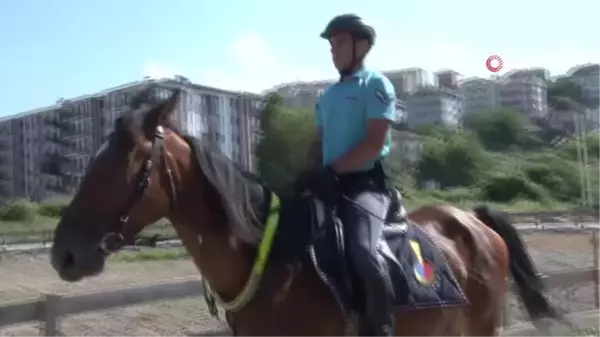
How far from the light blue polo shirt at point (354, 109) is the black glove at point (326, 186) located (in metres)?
0.10

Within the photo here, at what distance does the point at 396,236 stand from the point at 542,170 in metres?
67.9

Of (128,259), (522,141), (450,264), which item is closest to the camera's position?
(450,264)

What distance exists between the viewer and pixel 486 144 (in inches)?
4257

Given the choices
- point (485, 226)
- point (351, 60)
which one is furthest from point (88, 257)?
point (485, 226)

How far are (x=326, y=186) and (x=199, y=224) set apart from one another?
2.23 feet

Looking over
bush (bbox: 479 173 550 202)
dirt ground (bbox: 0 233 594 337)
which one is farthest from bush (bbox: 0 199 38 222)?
bush (bbox: 479 173 550 202)

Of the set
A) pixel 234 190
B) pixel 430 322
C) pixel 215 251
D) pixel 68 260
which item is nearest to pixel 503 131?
pixel 430 322

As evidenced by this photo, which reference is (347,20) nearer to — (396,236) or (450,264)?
(396,236)

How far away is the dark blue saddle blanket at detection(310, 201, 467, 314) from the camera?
4.11m

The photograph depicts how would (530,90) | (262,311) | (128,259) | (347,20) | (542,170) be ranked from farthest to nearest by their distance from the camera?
(530,90), (542,170), (128,259), (347,20), (262,311)

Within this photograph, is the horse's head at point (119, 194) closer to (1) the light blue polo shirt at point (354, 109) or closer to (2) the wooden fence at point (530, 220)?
(1) the light blue polo shirt at point (354, 109)

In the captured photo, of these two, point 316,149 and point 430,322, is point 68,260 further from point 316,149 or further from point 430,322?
point 430,322

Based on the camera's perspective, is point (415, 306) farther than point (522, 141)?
No

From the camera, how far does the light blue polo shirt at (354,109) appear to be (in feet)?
13.9
